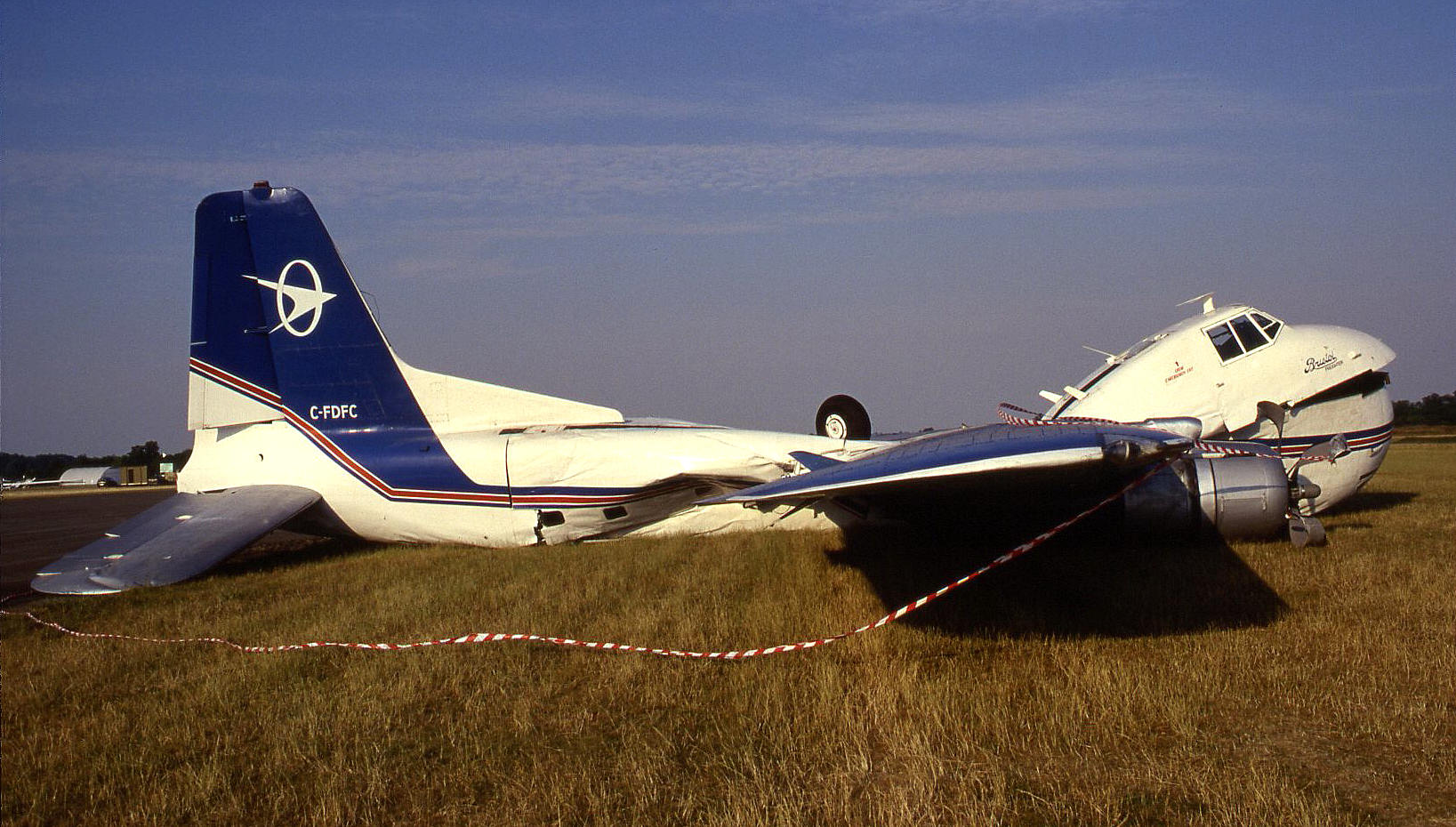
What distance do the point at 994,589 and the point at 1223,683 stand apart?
9.01ft

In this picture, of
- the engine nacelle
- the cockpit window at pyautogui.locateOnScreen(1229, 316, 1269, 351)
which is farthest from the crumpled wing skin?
the cockpit window at pyautogui.locateOnScreen(1229, 316, 1269, 351)

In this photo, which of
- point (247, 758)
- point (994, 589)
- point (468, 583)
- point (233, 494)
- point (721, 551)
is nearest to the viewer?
point (247, 758)

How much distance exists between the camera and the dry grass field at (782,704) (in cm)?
363

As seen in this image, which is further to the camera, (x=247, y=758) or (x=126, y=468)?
(x=126, y=468)

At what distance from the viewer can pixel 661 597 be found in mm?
7711

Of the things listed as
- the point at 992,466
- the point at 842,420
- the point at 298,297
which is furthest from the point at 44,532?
the point at 992,466

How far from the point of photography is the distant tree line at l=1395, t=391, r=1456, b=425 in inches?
2608

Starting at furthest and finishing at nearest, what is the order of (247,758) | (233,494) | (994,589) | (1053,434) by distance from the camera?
1. (233,494)
2. (994,589)
3. (1053,434)
4. (247,758)

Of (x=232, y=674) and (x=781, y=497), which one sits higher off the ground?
(x=781, y=497)

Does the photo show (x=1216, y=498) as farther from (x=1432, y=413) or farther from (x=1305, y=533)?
(x=1432, y=413)

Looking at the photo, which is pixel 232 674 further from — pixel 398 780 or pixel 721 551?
pixel 721 551

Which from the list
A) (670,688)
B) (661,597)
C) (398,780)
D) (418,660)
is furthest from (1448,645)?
(418,660)

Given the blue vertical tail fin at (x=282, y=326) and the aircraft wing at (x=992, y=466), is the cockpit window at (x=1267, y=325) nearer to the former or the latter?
the aircraft wing at (x=992, y=466)

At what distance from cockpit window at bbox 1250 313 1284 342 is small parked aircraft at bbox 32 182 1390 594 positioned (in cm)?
2
